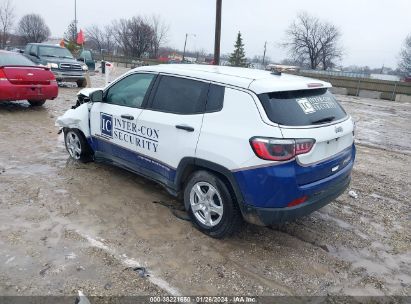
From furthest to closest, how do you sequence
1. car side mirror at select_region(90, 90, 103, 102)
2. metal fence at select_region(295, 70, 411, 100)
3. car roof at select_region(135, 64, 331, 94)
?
metal fence at select_region(295, 70, 411, 100), car side mirror at select_region(90, 90, 103, 102), car roof at select_region(135, 64, 331, 94)

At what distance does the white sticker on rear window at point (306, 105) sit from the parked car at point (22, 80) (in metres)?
7.96

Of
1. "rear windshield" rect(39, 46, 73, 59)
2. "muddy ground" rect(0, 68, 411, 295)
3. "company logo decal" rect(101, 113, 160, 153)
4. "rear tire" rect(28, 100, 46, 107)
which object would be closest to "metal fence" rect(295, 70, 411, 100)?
"rear windshield" rect(39, 46, 73, 59)

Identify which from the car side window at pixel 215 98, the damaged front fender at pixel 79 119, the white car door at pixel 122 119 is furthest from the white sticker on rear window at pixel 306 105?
the damaged front fender at pixel 79 119

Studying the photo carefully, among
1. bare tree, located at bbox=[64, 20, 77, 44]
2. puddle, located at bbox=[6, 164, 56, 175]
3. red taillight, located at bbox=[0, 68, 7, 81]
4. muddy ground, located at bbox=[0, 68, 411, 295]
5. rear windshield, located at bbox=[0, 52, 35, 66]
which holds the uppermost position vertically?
bare tree, located at bbox=[64, 20, 77, 44]

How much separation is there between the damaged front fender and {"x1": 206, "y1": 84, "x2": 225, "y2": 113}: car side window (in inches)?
93.9

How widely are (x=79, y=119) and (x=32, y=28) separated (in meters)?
74.4

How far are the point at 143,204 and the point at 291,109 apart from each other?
88.9 inches

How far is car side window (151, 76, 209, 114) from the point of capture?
4001mm

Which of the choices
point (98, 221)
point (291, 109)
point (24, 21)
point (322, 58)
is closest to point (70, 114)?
point (98, 221)

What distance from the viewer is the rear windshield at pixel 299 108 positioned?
11.5ft

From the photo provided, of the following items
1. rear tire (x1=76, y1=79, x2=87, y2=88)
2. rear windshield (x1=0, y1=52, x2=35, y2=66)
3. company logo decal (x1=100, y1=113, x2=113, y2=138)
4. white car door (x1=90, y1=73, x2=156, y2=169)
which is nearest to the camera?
white car door (x1=90, y1=73, x2=156, y2=169)

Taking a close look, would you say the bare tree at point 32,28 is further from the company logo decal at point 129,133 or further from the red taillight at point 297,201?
the red taillight at point 297,201

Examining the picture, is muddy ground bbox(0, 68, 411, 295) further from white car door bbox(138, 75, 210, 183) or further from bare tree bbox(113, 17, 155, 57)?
bare tree bbox(113, 17, 155, 57)

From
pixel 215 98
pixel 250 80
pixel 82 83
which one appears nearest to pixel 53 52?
pixel 82 83
